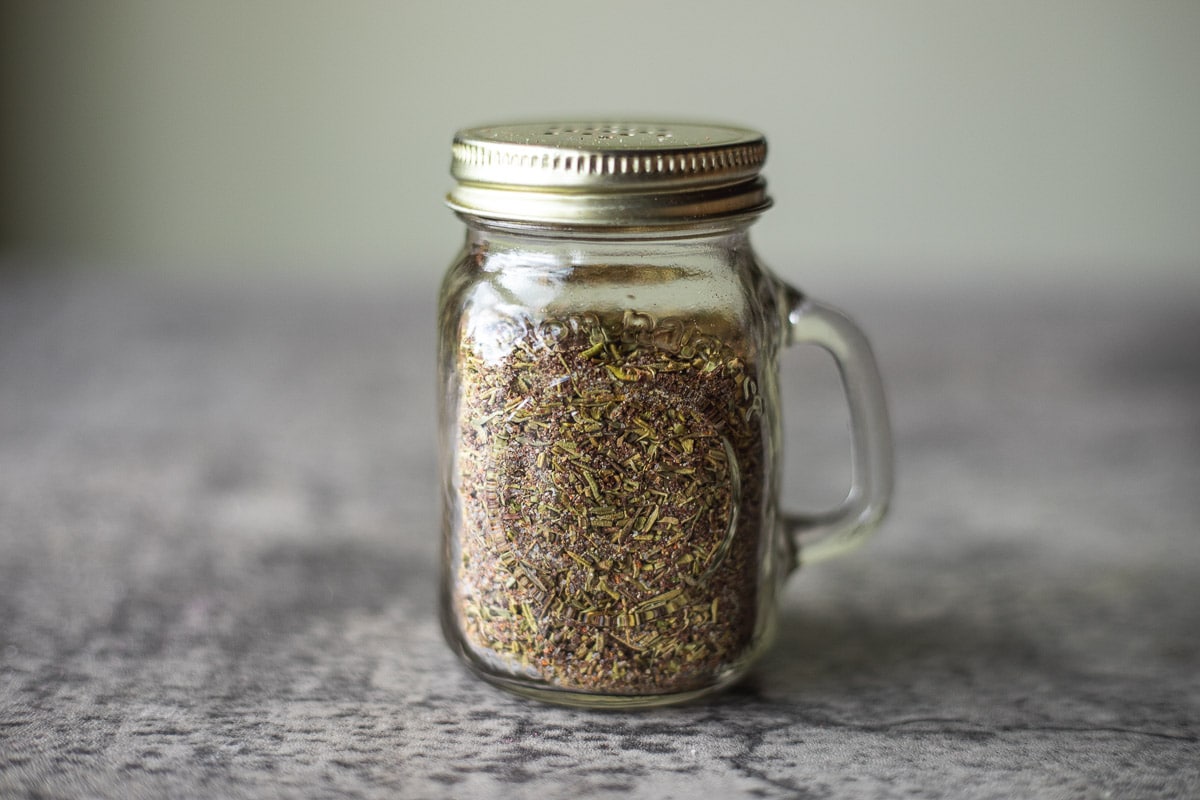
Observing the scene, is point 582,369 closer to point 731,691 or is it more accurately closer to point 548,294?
point 548,294

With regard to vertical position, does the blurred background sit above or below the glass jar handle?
above

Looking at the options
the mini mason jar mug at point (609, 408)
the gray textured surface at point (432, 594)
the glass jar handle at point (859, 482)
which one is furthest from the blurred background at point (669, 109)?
the mini mason jar mug at point (609, 408)

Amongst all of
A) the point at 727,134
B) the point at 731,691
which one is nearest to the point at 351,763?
the point at 731,691

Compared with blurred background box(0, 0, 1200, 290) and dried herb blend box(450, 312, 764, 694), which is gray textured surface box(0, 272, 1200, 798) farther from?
blurred background box(0, 0, 1200, 290)

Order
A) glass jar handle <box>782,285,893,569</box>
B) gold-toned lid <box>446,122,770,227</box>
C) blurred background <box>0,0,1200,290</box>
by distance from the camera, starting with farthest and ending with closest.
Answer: blurred background <box>0,0,1200,290</box> → glass jar handle <box>782,285,893,569</box> → gold-toned lid <box>446,122,770,227</box>

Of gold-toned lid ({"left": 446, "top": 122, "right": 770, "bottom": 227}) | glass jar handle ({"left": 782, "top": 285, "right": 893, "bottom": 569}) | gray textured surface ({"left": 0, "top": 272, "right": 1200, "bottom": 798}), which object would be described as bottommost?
gray textured surface ({"left": 0, "top": 272, "right": 1200, "bottom": 798})

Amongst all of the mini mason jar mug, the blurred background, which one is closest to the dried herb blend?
the mini mason jar mug

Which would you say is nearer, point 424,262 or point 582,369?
point 582,369
